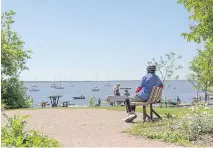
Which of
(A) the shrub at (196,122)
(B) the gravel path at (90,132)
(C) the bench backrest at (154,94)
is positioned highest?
(C) the bench backrest at (154,94)

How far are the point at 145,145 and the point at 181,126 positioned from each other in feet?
5.45

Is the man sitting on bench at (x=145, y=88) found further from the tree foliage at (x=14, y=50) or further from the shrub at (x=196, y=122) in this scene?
the tree foliage at (x=14, y=50)

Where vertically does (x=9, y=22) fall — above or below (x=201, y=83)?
above

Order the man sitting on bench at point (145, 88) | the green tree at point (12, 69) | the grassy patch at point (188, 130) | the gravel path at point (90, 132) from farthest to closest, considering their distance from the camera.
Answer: the green tree at point (12, 69) → the man sitting on bench at point (145, 88) → the grassy patch at point (188, 130) → the gravel path at point (90, 132)

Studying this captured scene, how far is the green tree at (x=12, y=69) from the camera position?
76.4 feet

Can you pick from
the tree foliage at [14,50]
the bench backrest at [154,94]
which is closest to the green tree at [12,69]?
the tree foliage at [14,50]

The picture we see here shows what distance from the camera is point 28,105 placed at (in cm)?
2558

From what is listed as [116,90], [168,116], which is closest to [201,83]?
[116,90]

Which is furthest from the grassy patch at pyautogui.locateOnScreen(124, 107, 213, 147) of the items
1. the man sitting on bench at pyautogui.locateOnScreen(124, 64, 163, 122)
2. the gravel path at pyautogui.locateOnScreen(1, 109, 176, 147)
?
the man sitting on bench at pyautogui.locateOnScreen(124, 64, 163, 122)

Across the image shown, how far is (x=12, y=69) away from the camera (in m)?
26.3

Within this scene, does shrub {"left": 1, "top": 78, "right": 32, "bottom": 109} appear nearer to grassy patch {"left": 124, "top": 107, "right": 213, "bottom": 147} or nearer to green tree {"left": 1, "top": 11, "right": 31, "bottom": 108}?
green tree {"left": 1, "top": 11, "right": 31, "bottom": 108}

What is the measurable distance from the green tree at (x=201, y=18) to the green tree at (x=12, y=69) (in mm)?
12684

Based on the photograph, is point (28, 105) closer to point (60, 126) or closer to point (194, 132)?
point (60, 126)

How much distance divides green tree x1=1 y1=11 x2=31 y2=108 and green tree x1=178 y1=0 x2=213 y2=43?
12684mm
